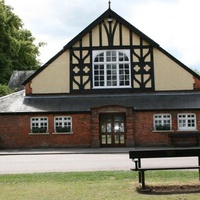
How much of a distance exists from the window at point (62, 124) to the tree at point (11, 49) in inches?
762

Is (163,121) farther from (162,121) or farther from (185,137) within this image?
(185,137)

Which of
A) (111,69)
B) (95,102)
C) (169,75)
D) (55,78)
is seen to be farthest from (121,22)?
(55,78)

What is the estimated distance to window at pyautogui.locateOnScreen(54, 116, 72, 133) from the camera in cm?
2602

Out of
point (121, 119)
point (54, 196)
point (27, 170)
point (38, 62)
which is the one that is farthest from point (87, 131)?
point (38, 62)

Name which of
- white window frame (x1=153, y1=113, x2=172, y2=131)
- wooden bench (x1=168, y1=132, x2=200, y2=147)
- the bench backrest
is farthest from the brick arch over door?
the bench backrest

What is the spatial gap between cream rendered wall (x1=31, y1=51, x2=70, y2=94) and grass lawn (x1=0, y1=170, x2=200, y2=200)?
16099 mm

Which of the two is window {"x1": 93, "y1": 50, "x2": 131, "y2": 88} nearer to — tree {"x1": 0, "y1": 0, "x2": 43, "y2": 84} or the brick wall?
the brick wall

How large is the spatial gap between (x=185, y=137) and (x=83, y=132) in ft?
21.0

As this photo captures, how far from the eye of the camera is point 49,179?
38.0 feet

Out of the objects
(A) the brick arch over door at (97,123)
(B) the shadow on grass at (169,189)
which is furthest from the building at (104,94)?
(B) the shadow on grass at (169,189)

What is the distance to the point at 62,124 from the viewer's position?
2620cm

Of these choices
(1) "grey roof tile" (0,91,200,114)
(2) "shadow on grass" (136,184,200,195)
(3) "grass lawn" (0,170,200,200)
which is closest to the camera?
(3) "grass lawn" (0,170,200,200)

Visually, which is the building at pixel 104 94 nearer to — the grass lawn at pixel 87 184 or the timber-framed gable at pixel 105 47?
the timber-framed gable at pixel 105 47

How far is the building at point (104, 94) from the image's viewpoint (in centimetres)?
2592
